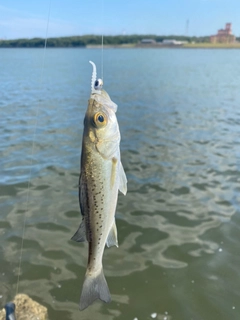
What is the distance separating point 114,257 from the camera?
6805 mm

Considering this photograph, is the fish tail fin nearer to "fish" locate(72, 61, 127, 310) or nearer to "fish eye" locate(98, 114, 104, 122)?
"fish" locate(72, 61, 127, 310)

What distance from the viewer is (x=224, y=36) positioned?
143875 mm

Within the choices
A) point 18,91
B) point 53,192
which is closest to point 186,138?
point 53,192

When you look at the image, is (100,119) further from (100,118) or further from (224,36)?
(224,36)

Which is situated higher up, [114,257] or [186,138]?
[186,138]

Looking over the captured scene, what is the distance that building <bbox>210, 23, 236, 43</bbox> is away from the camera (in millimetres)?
141625

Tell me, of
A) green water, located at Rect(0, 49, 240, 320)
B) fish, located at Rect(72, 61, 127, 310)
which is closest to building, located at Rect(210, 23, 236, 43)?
green water, located at Rect(0, 49, 240, 320)

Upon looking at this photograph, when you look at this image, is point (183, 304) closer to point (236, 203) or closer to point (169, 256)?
point (169, 256)

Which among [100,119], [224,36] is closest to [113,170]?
[100,119]

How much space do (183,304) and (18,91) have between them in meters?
22.4

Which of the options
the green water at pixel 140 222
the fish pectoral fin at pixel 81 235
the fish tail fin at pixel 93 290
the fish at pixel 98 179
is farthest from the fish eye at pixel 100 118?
the green water at pixel 140 222

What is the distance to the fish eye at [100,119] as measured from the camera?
9.20 ft

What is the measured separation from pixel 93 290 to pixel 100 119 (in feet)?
4.93

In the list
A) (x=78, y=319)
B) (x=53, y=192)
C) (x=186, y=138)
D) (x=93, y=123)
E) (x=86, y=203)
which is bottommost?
(x=78, y=319)
